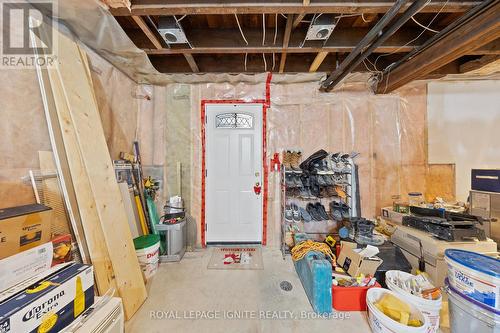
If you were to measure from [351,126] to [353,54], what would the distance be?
133 centimetres

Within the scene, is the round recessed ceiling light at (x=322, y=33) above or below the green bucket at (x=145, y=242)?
above

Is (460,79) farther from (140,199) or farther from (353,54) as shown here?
(140,199)

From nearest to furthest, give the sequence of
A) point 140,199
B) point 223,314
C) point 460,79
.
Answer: point 223,314
point 140,199
point 460,79

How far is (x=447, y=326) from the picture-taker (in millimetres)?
1628

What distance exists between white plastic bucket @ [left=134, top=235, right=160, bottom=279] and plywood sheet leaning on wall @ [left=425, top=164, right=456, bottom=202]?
12.7ft

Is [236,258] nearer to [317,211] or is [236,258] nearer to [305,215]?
[305,215]

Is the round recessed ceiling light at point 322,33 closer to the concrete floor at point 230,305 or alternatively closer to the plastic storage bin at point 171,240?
the concrete floor at point 230,305

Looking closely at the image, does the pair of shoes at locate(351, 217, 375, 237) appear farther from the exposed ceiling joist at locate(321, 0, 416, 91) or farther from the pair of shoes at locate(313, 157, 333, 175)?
the exposed ceiling joist at locate(321, 0, 416, 91)

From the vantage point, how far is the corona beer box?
939 mm

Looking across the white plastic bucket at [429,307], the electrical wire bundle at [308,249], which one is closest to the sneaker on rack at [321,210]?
the electrical wire bundle at [308,249]

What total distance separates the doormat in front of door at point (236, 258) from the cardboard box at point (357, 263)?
38.4 inches

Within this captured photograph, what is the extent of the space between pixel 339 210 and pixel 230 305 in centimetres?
179

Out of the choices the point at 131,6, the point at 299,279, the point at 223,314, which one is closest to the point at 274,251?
the point at 299,279

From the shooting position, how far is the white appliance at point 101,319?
3.75 ft
